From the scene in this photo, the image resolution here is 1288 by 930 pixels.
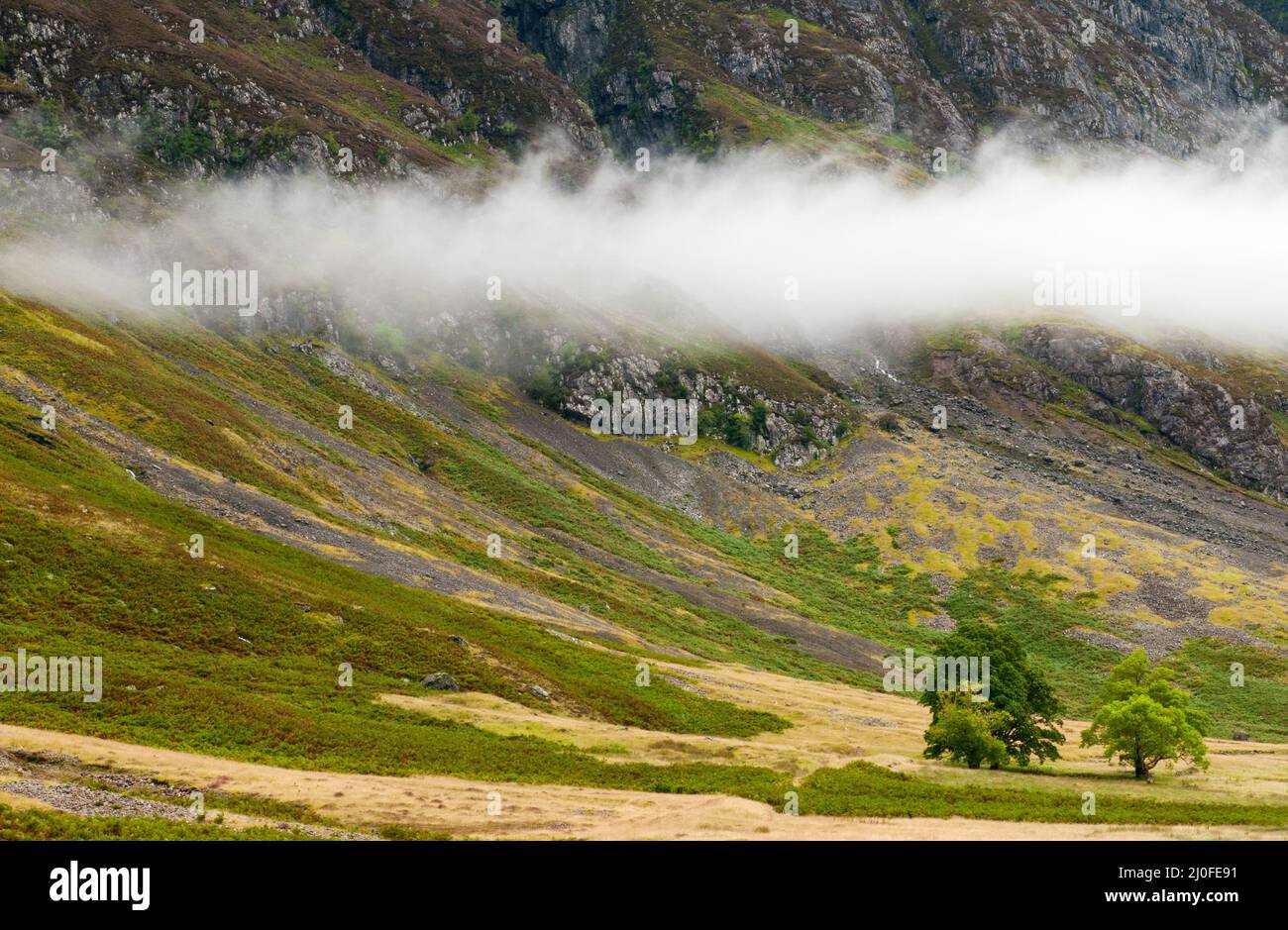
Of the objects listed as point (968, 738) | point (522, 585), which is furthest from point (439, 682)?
point (522, 585)

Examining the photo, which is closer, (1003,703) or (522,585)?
(1003,703)

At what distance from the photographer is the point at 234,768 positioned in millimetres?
40156

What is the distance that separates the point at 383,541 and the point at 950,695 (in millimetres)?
60043

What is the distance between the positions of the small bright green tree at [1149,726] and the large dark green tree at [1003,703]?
162 inches

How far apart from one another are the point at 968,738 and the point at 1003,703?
5.80 m
